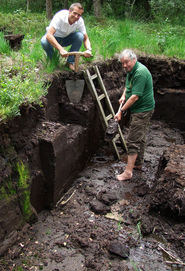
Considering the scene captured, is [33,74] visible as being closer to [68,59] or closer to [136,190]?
[68,59]

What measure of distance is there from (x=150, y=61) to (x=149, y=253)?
4497mm

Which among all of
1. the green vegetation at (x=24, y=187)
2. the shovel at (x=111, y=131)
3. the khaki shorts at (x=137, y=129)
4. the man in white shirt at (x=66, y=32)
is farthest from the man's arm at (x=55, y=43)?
the green vegetation at (x=24, y=187)

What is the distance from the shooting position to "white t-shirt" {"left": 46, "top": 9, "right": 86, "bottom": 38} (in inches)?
159

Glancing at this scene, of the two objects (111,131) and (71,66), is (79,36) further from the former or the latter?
(111,131)

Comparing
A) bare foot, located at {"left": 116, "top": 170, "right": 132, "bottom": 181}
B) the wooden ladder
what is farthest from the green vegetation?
the wooden ladder

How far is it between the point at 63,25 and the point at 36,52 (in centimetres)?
62

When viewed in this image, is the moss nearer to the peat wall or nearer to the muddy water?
the peat wall

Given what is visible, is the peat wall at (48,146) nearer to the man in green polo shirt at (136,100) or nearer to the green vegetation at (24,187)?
the green vegetation at (24,187)

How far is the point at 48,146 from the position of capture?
321 cm

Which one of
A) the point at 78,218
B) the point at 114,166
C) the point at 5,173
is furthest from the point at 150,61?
the point at 5,173

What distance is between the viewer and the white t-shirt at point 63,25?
159 inches

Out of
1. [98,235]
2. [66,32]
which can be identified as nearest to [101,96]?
[66,32]

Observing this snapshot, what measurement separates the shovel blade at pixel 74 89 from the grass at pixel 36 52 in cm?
31

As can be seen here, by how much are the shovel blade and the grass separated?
31 cm
